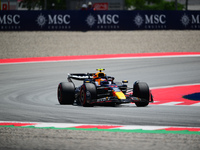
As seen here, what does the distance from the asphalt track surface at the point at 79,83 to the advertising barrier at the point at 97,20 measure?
8.45 metres

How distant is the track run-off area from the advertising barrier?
6349 mm

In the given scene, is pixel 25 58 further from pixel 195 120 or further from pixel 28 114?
pixel 195 120

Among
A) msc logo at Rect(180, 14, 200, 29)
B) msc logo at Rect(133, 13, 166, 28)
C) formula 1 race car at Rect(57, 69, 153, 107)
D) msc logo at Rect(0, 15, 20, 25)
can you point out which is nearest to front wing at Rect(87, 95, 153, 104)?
formula 1 race car at Rect(57, 69, 153, 107)

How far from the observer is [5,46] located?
1227 inches

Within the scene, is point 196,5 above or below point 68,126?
above

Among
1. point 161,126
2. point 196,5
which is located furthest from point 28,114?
point 196,5

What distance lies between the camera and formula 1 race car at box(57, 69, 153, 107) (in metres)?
11.6

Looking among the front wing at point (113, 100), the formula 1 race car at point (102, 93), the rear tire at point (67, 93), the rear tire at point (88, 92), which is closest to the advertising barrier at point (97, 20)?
the formula 1 race car at point (102, 93)

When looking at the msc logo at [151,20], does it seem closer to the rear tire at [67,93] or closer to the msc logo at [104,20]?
the msc logo at [104,20]

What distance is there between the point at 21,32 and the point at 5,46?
3.32 meters

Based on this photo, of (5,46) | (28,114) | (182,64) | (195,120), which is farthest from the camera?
(5,46)

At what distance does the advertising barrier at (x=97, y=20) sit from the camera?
108 feet

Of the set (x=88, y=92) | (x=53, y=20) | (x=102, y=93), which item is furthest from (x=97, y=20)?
(x=88, y=92)

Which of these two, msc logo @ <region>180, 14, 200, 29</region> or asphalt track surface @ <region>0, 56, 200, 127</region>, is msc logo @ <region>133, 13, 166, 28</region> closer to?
msc logo @ <region>180, 14, 200, 29</region>
